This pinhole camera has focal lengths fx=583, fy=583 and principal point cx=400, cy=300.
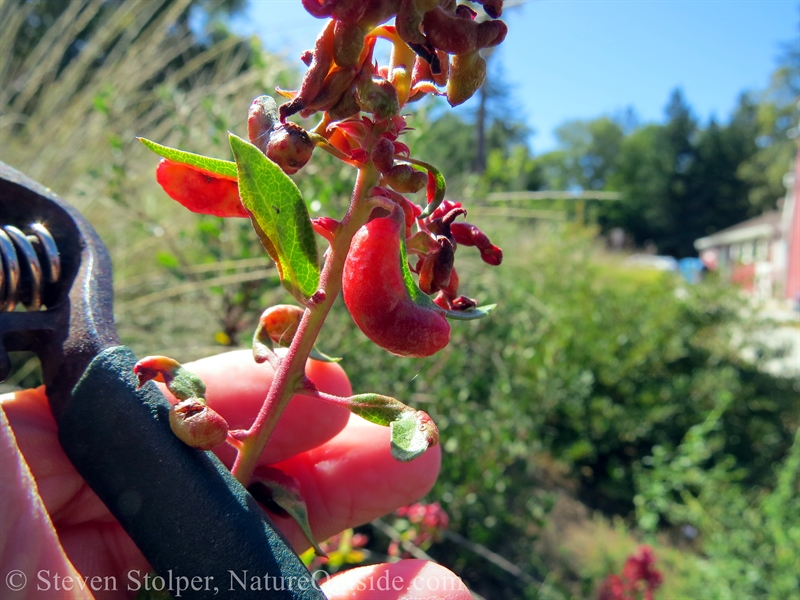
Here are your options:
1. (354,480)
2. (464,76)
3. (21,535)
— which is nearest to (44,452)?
(21,535)

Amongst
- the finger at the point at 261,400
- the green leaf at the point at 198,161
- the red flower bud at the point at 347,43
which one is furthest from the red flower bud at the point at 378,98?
the finger at the point at 261,400

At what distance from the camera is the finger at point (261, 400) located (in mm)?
921

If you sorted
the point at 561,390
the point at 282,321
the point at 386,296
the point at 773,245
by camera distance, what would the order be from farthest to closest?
the point at 773,245
the point at 561,390
the point at 282,321
the point at 386,296

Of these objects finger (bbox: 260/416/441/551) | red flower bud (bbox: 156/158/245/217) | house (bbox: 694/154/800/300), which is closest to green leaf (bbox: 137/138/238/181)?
red flower bud (bbox: 156/158/245/217)

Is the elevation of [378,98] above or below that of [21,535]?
above

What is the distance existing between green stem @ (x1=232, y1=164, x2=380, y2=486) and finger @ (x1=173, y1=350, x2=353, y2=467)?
32 centimetres

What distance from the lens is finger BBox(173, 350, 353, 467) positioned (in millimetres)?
921

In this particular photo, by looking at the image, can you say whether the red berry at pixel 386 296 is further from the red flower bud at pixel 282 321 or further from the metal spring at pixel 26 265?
the metal spring at pixel 26 265

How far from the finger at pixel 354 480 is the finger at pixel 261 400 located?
0.09 meters

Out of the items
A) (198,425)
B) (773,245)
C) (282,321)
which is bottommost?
(198,425)

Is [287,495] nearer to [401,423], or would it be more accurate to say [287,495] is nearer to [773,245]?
[401,423]

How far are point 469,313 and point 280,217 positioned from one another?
21cm

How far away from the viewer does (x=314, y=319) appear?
1.83 feet

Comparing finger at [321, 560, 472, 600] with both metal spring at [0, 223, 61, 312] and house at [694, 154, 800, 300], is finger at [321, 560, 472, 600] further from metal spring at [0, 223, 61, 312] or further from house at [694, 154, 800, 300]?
house at [694, 154, 800, 300]
